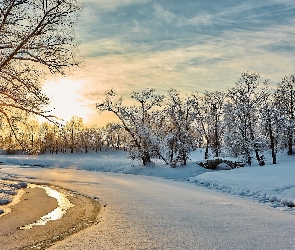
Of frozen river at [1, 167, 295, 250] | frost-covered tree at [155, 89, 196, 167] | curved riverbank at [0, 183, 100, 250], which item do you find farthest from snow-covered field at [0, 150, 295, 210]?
curved riverbank at [0, 183, 100, 250]

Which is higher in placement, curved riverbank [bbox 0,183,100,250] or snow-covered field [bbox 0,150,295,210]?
curved riverbank [bbox 0,183,100,250]

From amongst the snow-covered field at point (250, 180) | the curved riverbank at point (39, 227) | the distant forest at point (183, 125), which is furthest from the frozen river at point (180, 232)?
the distant forest at point (183, 125)

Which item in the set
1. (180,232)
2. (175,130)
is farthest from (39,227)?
(175,130)

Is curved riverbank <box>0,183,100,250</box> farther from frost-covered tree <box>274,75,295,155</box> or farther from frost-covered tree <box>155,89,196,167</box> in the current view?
frost-covered tree <box>274,75,295,155</box>

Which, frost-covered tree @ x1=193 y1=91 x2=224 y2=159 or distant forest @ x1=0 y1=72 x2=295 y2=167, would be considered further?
frost-covered tree @ x1=193 y1=91 x2=224 y2=159

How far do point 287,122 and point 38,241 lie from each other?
145 feet

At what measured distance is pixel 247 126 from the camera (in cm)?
3784

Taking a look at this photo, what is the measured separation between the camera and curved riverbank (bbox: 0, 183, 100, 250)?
539 cm

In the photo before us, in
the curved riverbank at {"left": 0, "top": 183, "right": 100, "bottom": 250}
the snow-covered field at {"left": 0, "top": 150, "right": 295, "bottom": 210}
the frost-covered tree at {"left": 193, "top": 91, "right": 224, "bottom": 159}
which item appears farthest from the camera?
the frost-covered tree at {"left": 193, "top": 91, "right": 224, "bottom": 159}

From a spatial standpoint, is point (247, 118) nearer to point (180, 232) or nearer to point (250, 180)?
point (250, 180)

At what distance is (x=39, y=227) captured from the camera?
660 centimetres

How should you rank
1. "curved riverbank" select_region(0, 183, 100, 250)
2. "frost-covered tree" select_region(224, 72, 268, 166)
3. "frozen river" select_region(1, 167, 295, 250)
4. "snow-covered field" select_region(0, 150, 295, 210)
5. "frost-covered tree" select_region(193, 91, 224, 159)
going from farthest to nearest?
"frost-covered tree" select_region(193, 91, 224, 159) < "frost-covered tree" select_region(224, 72, 268, 166) < "snow-covered field" select_region(0, 150, 295, 210) < "curved riverbank" select_region(0, 183, 100, 250) < "frozen river" select_region(1, 167, 295, 250)

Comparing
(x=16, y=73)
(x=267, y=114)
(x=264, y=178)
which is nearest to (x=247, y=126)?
(x=267, y=114)

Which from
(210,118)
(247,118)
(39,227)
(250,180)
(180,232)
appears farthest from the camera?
(210,118)
